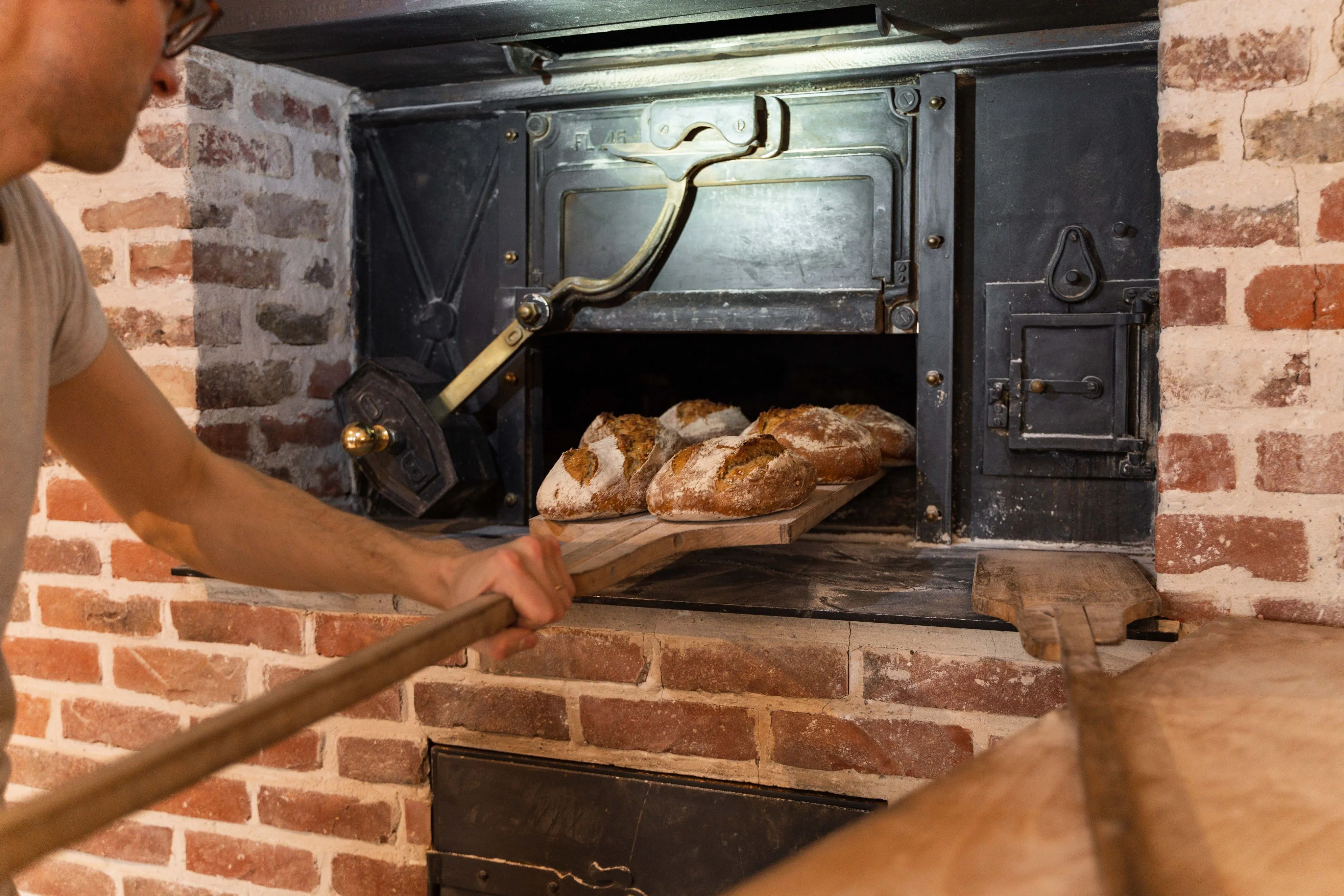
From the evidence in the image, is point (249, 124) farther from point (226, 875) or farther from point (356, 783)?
point (226, 875)

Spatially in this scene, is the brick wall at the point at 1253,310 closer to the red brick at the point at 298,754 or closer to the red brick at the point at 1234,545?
the red brick at the point at 1234,545

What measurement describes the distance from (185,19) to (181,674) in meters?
1.11

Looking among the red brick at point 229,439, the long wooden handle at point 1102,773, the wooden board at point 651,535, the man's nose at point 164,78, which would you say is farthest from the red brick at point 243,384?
the long wooden handle at point 1102,773

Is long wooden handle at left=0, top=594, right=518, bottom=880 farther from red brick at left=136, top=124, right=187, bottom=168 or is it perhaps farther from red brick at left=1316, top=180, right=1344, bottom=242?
red brick at left=136, top=124, right=187, bottom=168

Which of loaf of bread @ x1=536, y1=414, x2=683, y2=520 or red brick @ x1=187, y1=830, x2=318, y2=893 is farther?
red brick @ x1=187, y1=830, x2=318, y2=893

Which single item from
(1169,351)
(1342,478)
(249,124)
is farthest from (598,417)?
(1342,478)

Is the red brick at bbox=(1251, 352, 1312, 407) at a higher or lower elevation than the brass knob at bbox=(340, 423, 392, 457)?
higher

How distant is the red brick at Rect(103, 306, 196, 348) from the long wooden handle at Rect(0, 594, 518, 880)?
3.62 feet

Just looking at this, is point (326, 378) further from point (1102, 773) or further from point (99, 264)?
point (1102, 773)

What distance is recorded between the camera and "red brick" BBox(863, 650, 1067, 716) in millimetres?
1330

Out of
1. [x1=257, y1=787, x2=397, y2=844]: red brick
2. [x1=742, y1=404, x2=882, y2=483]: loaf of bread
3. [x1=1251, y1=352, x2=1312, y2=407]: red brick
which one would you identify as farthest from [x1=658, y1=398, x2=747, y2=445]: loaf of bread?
[x1=1251, y1=352, x2=1312, y2=407]: red brick

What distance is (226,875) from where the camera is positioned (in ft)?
5.76

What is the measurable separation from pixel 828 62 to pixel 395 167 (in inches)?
31.0

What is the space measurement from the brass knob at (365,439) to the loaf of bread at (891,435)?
28.7 inches
